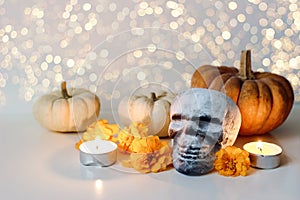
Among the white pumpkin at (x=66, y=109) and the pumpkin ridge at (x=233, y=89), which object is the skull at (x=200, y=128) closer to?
the pumpkin ridge at (x=233, y=89)

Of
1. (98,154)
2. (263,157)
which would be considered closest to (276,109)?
(263,157)

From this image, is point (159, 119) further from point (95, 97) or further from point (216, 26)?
point (216, 26)

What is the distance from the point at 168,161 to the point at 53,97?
34 cm

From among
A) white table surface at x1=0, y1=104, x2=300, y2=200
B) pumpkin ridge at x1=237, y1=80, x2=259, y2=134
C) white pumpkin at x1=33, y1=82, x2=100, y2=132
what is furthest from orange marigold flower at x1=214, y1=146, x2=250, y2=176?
white pumpkin at x1=33, y1=82, x2=100, y2=132

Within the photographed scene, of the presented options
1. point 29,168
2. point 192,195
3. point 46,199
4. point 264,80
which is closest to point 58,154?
point 29,168

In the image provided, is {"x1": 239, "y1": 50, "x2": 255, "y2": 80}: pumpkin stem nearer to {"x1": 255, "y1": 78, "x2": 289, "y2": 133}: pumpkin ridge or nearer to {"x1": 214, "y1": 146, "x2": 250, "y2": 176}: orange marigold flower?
{"x1": 255, "y1": 78, "x2": 289, "y2": 133}: pumpkin ridge

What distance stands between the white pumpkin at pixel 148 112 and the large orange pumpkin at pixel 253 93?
3.7 inches

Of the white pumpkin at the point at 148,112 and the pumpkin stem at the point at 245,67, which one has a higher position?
the pumpkin stem at the point at 245,67

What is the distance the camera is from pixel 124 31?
1251 millimetres

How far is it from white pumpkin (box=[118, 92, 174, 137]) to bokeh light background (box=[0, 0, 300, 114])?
17 cm

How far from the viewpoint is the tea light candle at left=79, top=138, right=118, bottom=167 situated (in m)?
0.94

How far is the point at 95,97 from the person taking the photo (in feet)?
3.65

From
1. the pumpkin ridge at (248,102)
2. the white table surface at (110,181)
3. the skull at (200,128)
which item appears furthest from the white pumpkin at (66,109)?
the pumpkin ridge at (248,102)

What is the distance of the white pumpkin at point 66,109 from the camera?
42.5 inches
